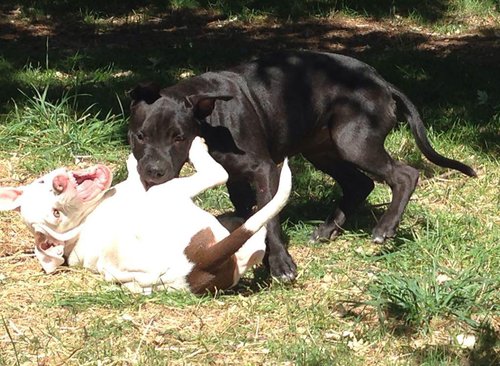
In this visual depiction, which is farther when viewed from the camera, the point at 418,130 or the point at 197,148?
the point at 418,130

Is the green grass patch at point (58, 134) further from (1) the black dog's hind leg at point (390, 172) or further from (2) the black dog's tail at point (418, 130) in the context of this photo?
(2) the black dog's tail at point (418, 130)

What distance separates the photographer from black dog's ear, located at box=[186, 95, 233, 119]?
577 centimetres

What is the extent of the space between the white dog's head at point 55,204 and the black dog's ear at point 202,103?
2.24ft

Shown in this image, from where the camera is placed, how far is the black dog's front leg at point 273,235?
219 inches

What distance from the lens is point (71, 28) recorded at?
11.3m

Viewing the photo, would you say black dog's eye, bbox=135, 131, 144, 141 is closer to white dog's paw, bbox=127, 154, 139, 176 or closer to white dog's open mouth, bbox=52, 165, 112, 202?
white dog's paw, bbox=127, 154, 139, 176

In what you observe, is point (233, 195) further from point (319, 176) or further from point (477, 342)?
point (477, 342)

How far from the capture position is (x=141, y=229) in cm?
508

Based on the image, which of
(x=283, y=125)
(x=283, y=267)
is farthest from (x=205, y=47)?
(x=283, y=267)

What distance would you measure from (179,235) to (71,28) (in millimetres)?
6850

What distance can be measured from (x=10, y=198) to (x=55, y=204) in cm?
27

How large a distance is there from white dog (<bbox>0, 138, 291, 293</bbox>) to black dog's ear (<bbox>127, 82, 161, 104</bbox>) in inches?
16.6

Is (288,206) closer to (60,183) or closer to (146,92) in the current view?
(146,92)

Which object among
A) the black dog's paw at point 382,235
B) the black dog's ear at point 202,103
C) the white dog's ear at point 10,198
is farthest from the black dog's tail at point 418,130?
the white dog's ear at point 10,198
